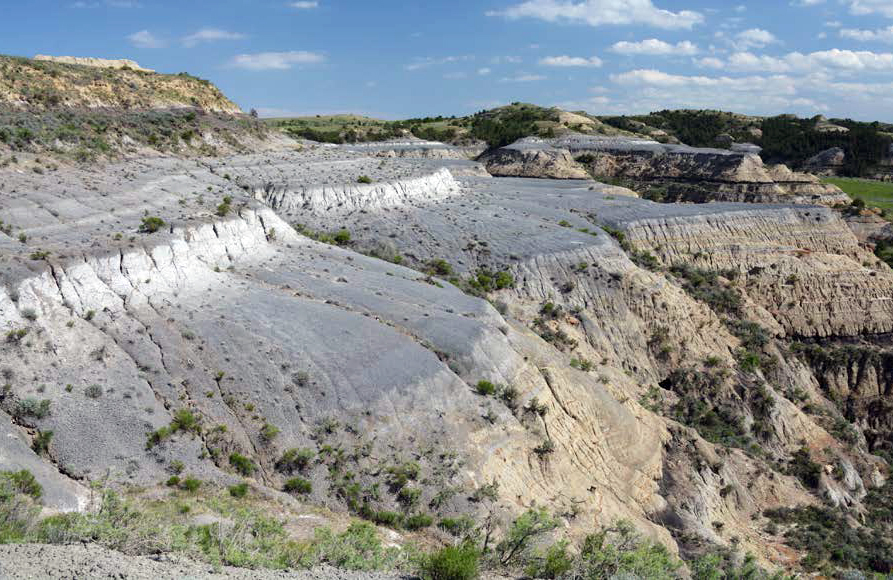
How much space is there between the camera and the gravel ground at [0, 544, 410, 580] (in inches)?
375

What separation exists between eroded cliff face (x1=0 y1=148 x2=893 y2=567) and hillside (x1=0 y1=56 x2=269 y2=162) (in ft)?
14.8

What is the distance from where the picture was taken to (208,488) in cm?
Answer: 1608

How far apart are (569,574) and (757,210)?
135 feet

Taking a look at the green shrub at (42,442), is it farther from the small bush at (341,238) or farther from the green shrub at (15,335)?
the small bush at (341,238)

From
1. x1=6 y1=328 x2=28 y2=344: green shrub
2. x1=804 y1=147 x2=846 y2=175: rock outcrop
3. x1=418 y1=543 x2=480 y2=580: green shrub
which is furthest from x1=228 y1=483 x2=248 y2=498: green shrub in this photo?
x1=804 y1=147 x2=846 y2=175: rock outcrop

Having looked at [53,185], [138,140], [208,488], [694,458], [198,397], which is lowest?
[694,458]

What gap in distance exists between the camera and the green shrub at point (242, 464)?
56.3 feet

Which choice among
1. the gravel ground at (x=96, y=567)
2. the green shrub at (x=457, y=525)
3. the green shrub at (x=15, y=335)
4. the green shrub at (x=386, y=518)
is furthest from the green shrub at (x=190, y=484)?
the green shrub at (x=15, y=335)

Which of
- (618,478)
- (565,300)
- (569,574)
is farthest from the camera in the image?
(565,300)

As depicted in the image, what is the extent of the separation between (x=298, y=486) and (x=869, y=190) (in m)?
87.3

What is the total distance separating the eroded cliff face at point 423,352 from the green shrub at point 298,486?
194mm

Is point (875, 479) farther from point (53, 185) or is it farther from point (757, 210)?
point (53, 185)

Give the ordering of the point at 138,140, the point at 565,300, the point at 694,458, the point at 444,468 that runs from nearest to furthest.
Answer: the point at 444,468, the point at 694,458, the point at 565,300, the point at 138,140

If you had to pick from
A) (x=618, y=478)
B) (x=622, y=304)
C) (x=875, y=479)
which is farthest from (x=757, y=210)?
(x=618, y=478)
